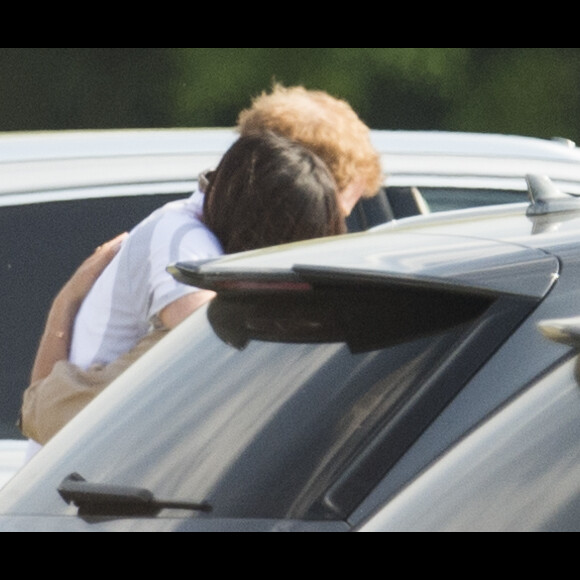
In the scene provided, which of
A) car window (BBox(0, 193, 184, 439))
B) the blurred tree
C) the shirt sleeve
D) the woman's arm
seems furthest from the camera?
the blurred tree

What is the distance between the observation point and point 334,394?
214 centimetres

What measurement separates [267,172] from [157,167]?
2.94ft

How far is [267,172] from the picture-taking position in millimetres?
3443

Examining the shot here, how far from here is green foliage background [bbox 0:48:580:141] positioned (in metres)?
13.9

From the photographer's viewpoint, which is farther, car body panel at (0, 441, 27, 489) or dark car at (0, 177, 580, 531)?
car body panel at (0, 441, 27, 489)

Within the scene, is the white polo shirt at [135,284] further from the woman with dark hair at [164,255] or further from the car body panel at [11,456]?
the car body panel at [11,456]

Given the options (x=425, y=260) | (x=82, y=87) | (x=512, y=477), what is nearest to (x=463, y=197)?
(x=425, y=260)

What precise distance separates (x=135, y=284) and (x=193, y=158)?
1.02 meters

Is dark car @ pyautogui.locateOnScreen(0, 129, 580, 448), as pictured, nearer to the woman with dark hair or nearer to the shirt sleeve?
the woman with dark hair

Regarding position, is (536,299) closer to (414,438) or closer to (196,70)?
(414,438)

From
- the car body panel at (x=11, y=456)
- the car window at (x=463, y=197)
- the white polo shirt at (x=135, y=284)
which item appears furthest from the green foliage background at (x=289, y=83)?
the white polo shirt at (x=135, y=284)

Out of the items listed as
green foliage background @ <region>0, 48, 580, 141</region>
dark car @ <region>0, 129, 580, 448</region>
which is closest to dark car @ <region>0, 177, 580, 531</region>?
dark car @ <region>0, 129, 580, 448</region>

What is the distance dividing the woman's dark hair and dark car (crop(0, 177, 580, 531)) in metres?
0.83

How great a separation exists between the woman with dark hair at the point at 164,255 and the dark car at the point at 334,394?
2.53ft
